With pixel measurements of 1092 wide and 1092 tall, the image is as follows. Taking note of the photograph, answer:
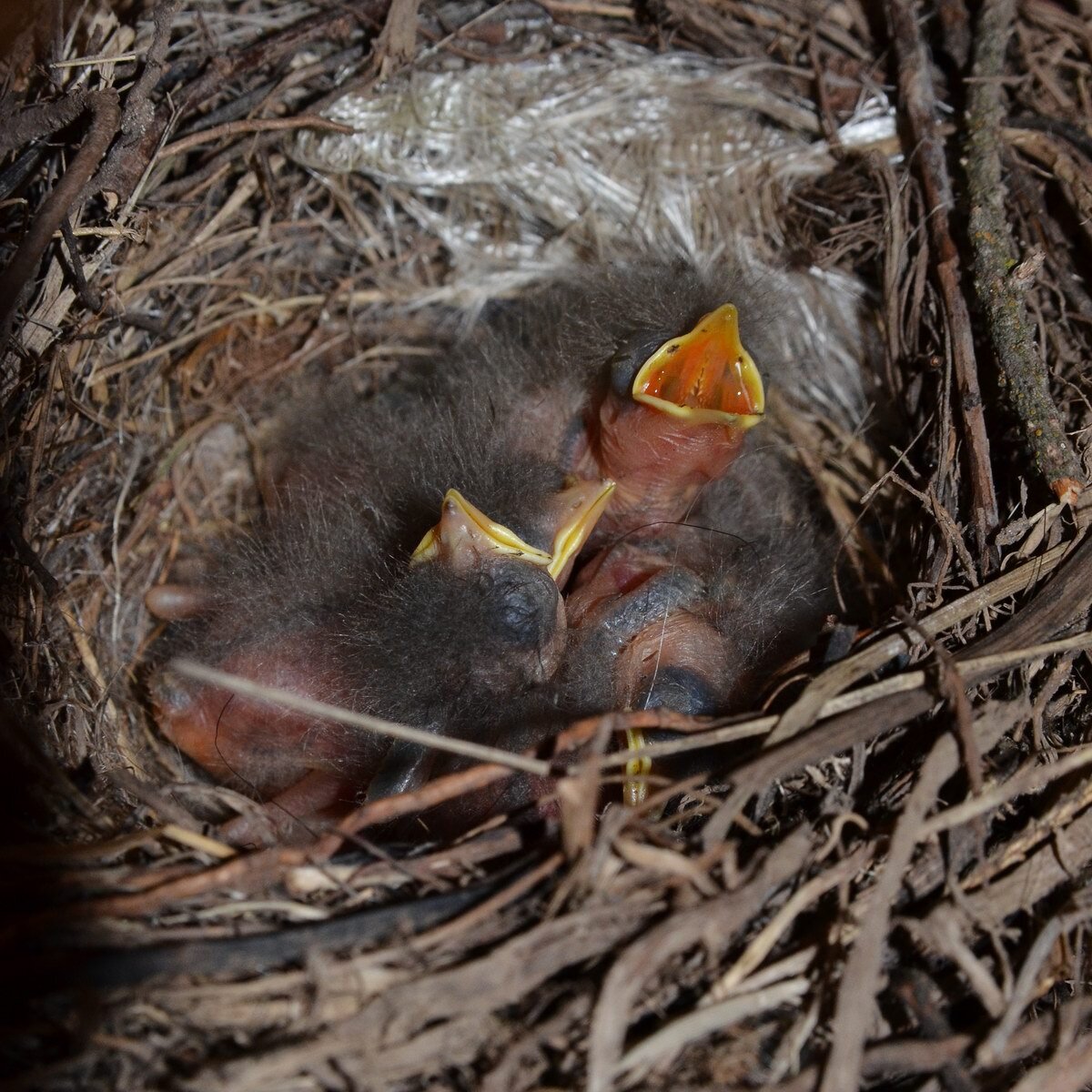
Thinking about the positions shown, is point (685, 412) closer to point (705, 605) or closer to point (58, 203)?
point (705, 605)

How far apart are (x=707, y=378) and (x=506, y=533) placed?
42 centimetres

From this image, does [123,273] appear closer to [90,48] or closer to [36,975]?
[90,48]

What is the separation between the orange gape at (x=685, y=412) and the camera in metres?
1.44

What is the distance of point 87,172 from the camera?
122 cm

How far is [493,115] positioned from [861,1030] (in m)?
1.53

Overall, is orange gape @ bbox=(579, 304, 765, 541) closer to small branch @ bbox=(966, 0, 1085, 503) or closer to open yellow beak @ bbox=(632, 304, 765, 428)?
open yellow beak @ bbox=(632, 304, 765, 428)

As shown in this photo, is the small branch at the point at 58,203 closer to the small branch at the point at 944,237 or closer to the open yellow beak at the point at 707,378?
the open yellow beak at the point at 707,378

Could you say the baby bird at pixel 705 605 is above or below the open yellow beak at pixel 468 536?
below

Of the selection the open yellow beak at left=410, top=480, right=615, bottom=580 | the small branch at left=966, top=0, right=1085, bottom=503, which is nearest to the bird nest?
the small branch at left=966, top=0, right=1085, bottom=503

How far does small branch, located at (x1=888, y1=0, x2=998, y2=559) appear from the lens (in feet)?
4.20

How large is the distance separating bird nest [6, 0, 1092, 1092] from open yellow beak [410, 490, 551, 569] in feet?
1.19

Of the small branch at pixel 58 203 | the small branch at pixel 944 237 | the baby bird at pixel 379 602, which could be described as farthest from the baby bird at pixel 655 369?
the small branch at pixel 58 203

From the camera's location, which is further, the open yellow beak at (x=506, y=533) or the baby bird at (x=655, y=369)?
the baby bird at (x=655, y=369)

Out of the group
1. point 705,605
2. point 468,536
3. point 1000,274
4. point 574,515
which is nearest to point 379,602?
point 468,536
